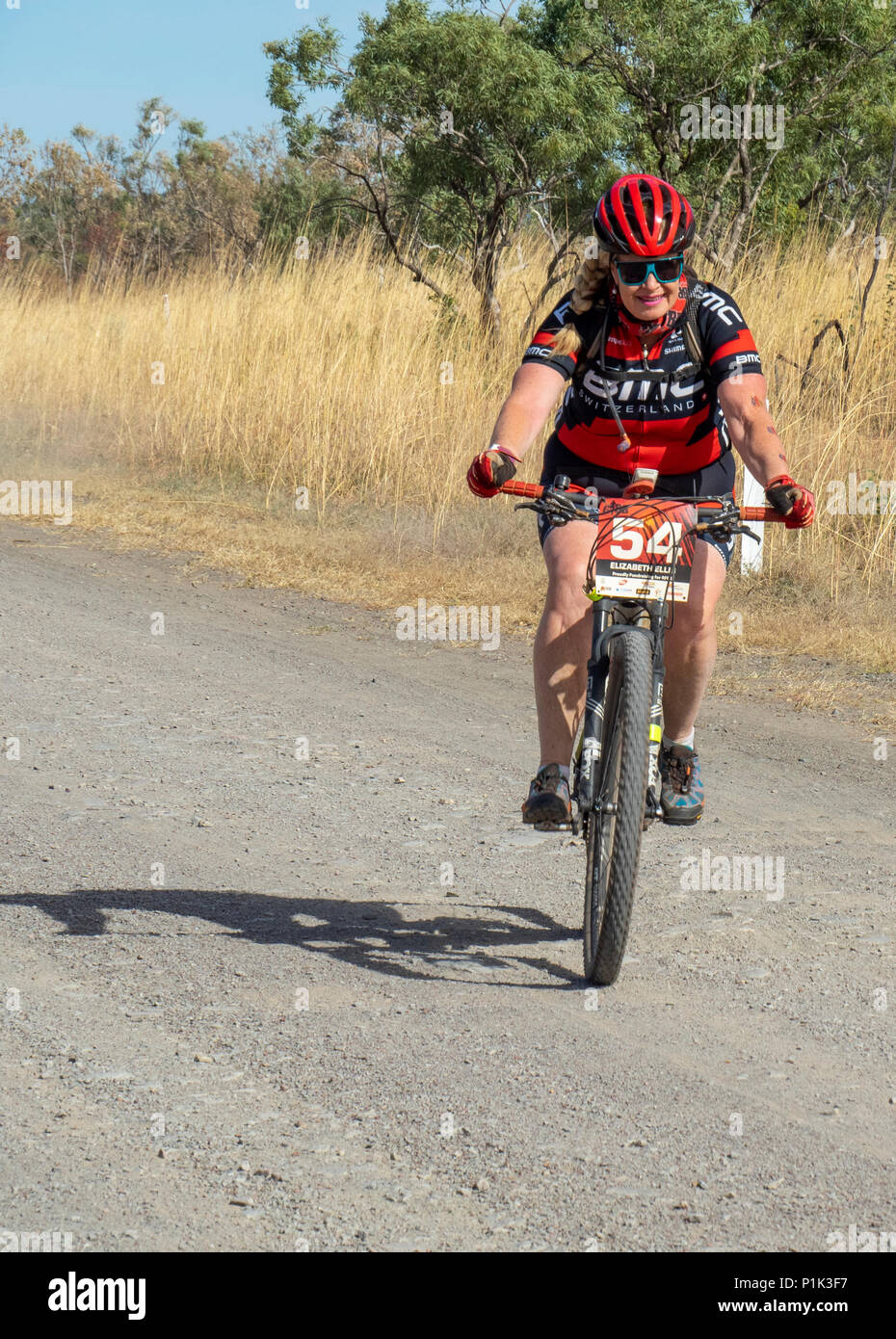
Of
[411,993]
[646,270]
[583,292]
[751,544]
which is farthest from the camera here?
[751,544]

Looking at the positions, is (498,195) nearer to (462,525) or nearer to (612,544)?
(462,525)

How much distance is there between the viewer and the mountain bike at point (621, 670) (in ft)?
12.0

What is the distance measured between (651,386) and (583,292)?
12.2 inches

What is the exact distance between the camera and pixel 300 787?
5629 mm

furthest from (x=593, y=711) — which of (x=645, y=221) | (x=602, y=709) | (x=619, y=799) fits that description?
(x=645, y=221)

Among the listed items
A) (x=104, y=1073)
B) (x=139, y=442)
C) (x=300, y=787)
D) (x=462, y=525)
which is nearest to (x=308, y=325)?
(x=139, y=442)

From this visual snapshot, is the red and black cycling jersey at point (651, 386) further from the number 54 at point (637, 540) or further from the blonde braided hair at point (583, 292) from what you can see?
the number 54 at point (637, 540)

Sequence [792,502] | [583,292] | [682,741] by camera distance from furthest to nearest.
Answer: [682,741] → [583,292] → [792,502]

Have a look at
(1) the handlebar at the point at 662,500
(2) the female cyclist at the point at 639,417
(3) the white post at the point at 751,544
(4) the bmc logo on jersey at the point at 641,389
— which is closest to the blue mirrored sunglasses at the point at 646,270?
(2) the female cyclist at the point at 639,417

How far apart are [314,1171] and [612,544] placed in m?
1.68

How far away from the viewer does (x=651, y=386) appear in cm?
404

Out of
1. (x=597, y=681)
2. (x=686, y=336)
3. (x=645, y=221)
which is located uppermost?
(x=645, y=221)

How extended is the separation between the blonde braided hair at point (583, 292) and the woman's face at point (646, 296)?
51mm

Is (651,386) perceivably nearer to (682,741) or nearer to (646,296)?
(646,296)
